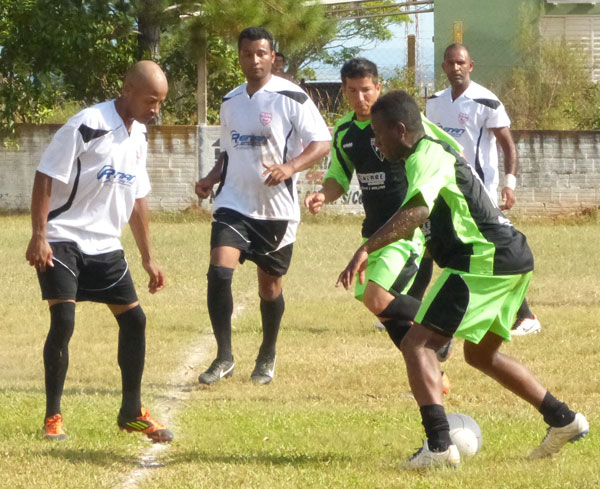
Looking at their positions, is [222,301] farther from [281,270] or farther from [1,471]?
[1,471]

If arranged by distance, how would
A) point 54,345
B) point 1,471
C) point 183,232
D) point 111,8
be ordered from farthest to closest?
1. point 111,8
2. point 183,232
3. point 54,345
4. point 1,471

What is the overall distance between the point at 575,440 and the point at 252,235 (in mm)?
3134

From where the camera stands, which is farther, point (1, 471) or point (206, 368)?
point (206, 368)

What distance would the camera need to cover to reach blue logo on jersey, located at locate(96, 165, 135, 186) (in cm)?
594

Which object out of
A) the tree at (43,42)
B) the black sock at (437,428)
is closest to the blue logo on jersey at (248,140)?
the black sock at (437,428)

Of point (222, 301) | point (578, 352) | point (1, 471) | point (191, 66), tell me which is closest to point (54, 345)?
point (1, 471)

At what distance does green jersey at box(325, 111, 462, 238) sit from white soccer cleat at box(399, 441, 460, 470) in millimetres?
2486

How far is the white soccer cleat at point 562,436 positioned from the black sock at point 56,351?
95.2 inches

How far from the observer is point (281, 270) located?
8031 millimetres

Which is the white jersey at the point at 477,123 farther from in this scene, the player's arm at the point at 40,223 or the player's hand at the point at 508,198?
the player's arm at the point at 40,223

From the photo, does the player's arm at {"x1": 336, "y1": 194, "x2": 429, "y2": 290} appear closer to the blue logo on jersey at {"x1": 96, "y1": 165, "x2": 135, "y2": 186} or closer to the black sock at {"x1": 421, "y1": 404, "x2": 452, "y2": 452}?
the black sock at {"x1": 421, "y1": 404, "x2": 452, "y2": 452}

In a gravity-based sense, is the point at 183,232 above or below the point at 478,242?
below

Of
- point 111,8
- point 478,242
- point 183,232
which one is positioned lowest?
point 183,232

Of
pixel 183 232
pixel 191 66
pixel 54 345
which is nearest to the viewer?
pixel 54 345
